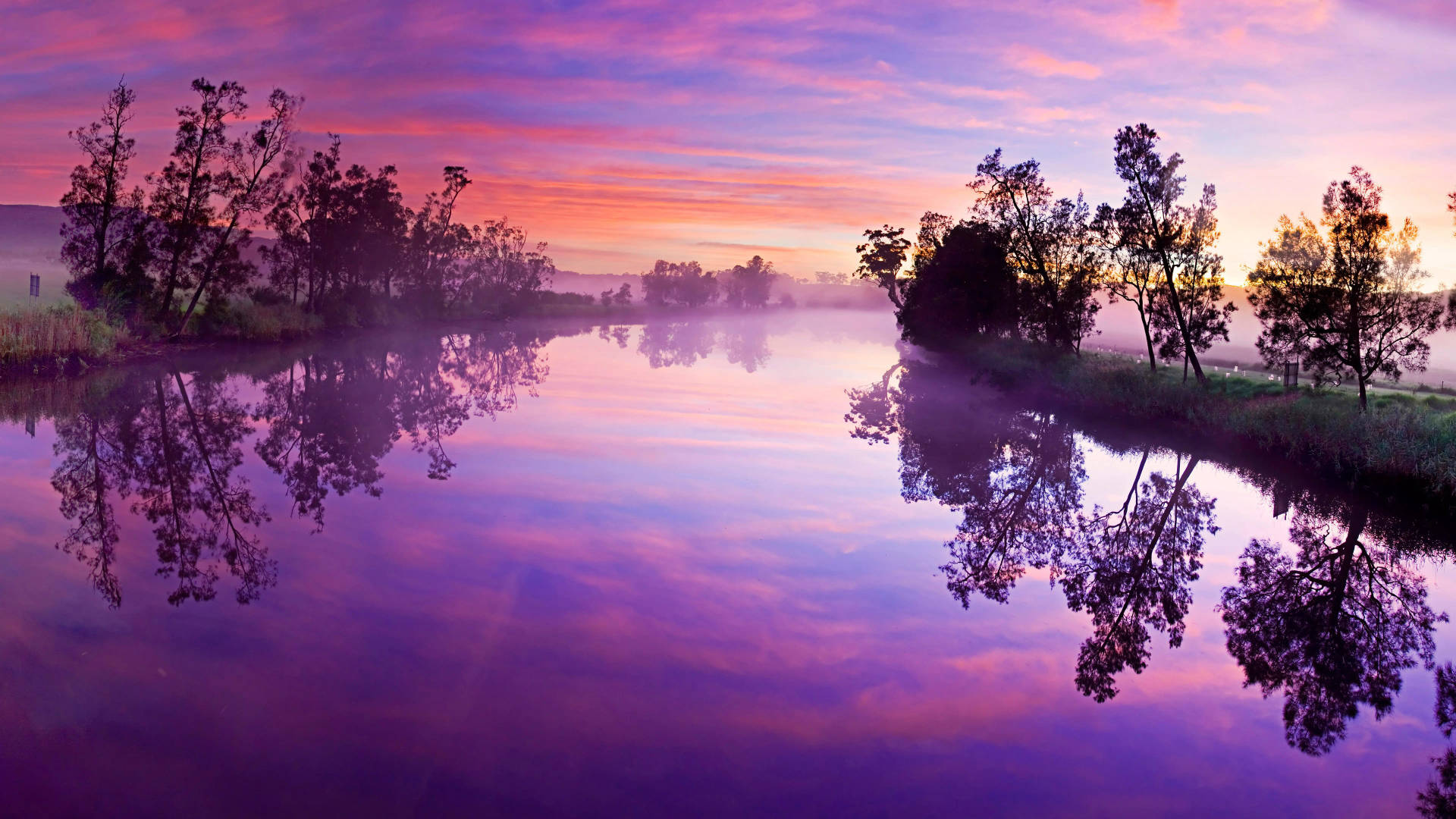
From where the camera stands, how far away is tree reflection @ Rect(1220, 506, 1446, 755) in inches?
297

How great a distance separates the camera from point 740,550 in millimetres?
10781

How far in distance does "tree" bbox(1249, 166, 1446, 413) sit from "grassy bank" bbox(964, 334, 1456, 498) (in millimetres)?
1270

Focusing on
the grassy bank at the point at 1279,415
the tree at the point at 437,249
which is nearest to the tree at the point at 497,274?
the tree at the point at 437,249

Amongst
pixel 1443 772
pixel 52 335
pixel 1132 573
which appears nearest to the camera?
pixel 1443 772

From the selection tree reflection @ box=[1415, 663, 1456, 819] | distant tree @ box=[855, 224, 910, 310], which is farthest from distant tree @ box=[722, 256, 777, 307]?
tree reflection @ box=[1415, 663, 1456, 819]

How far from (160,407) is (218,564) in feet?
40.8

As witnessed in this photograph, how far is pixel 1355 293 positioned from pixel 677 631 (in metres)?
21.4

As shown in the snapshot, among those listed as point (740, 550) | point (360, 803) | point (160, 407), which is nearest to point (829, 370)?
point (160, 407)

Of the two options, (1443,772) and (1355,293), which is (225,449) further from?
(1355,293)

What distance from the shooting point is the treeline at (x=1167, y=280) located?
21.2m

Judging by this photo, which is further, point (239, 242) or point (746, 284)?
point (746, 284)

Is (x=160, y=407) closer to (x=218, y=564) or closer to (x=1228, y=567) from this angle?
(x=218, y=564)

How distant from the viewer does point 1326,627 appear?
9297 mm

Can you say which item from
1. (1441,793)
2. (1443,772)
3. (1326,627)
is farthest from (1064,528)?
(1441,793)
